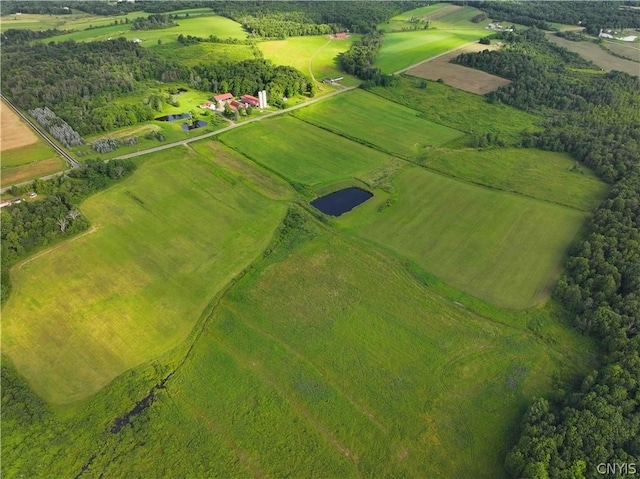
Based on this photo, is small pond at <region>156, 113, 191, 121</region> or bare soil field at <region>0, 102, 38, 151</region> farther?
small pond at <region>156, 113, 191, 121</region>

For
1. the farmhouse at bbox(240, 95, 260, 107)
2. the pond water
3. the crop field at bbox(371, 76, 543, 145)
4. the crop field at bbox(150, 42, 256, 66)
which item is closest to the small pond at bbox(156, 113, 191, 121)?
the farmhouse at bbox(240, 95, 260, 107)

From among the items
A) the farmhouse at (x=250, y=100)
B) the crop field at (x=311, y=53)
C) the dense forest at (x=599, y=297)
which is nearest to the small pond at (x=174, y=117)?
the farmhouse at (x=250, y=100)

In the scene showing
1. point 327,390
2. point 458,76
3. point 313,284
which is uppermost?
point 458,76

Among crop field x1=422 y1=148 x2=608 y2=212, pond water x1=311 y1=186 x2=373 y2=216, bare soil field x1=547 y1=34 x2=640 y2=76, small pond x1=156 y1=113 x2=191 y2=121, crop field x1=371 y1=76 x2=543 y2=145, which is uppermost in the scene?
bare soil field x1=547 y1=34 x2=640 y2=76

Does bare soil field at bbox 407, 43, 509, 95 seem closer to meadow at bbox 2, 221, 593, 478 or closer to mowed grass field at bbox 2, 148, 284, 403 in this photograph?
mowed grass field at bbox 2, 148, 284, 403

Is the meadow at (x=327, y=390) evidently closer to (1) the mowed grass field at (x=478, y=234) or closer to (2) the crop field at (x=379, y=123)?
(1) the mowed grass field at (x=478, y=234)

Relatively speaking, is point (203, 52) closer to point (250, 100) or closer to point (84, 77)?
point (84, 77)

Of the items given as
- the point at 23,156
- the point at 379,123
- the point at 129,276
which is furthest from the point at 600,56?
the point at 23,156
